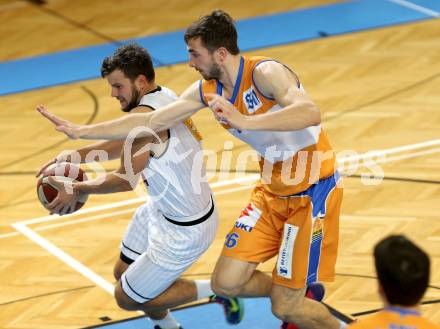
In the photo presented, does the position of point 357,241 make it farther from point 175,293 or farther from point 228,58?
point 228,58

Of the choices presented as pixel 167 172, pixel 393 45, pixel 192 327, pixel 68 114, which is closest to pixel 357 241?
pixel 192 327

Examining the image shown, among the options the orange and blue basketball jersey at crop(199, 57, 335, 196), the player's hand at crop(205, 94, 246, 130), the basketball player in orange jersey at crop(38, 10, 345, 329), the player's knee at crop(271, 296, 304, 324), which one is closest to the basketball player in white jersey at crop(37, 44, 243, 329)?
the basketball player in orange jersey at crop(38, 10, 345, 329)

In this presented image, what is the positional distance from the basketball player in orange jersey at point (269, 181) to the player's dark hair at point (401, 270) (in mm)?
2038

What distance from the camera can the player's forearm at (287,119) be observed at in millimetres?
5847

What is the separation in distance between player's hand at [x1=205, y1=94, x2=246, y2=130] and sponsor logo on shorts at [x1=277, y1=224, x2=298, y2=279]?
37.9 inches

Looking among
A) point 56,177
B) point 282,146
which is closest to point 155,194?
point 56,177

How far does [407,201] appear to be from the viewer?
9305mm

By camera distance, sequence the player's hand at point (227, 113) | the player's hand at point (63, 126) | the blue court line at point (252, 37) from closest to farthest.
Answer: the player's hand at point (227, 113) < the player's hand at point (63, 126) < the blue court line at point (252, 37)

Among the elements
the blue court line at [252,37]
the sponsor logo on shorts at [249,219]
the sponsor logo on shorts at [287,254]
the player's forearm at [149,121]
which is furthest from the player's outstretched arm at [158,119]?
the blue court line at [252,37]

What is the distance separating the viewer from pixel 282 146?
6.49 metres

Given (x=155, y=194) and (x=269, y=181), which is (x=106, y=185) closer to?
(x=155, y=194)

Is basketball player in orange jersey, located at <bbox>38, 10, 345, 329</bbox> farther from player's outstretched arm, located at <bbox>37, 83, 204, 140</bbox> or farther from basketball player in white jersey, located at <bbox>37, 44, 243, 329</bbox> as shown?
basketball player in white jersey, located at <bbox>37, 44, 243, 329</bbox>

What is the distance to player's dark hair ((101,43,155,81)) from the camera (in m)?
6.68

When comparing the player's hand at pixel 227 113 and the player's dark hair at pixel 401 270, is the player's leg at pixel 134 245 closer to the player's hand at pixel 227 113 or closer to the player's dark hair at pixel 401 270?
the player's hand at pixel 227 113
